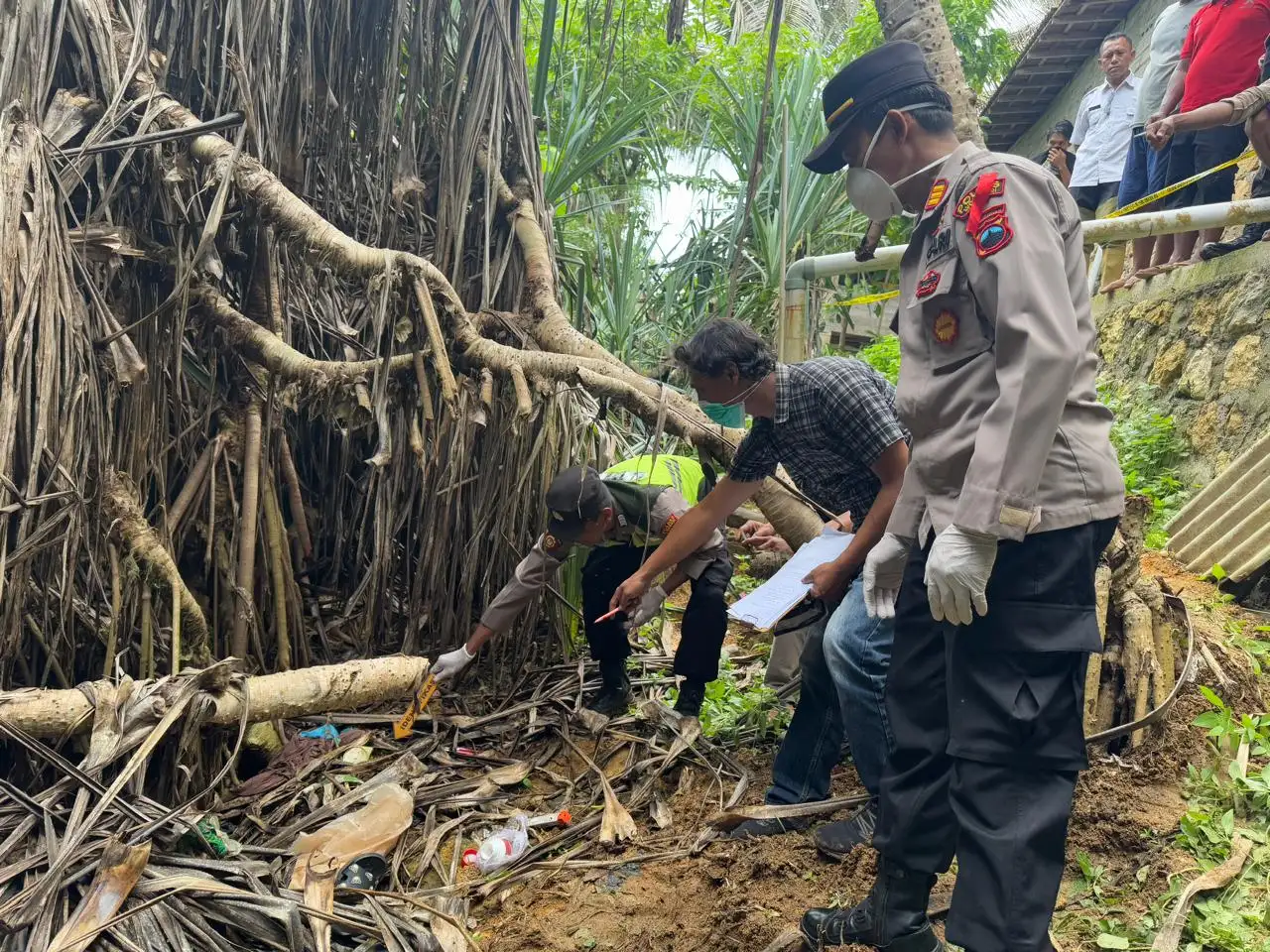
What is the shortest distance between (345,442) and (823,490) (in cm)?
201

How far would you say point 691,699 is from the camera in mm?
3227

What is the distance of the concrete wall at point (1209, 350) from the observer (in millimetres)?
4164

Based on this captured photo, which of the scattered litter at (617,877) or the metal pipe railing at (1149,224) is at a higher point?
the metal pipe railing at (1149,224)

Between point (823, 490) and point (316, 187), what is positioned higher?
point (316, 187)

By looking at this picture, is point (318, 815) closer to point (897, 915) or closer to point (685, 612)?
point (685, 612)

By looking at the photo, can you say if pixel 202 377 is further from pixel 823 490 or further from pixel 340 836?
pixel 823 490

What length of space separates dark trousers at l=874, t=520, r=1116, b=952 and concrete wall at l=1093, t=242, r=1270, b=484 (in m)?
3.09

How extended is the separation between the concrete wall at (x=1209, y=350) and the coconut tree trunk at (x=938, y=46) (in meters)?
2.24

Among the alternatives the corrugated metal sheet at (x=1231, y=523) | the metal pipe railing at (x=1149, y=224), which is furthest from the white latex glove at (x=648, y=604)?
the corrugated metal sheet at (x=1231, y=523)

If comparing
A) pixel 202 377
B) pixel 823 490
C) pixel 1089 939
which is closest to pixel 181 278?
pixel 202 377

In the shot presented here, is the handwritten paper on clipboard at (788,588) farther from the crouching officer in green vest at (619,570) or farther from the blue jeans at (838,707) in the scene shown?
the crouching officer in green vest at (619,570)

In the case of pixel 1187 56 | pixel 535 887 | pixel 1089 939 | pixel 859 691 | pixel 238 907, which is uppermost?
pixel 1187 56

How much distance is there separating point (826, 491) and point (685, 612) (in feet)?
3.20

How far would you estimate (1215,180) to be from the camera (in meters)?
4.39
